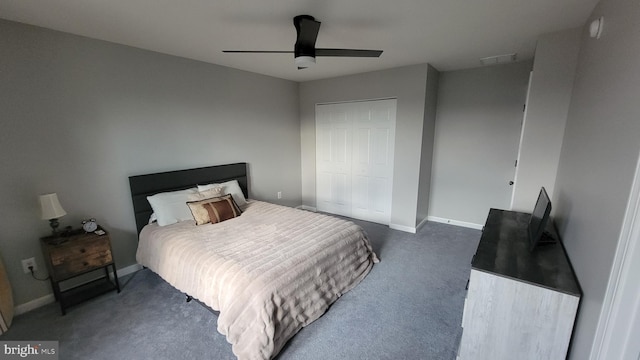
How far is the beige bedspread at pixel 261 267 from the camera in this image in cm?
171

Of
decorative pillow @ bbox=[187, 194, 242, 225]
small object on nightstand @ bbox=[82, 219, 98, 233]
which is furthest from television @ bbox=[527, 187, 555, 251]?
small object on nightstand @ bbox=[82, 219, 98, 233]

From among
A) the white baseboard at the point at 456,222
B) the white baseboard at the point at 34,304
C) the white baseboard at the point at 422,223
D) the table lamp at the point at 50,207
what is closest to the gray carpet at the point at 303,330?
the white baseboard at the point at 34,304

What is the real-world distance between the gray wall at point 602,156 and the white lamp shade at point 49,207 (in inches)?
137

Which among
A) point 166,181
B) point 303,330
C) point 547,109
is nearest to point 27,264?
point 166,181

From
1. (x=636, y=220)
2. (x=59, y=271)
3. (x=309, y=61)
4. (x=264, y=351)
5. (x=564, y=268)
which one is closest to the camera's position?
(x=636, y=220)

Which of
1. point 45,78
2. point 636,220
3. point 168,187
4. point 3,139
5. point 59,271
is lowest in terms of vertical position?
point 59,271

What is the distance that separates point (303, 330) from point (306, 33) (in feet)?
7.40

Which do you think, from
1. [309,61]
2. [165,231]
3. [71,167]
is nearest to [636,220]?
[309,61]

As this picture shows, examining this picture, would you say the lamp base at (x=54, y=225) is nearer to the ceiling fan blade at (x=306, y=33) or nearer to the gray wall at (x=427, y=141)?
the ceiling fan blade at (x=306, y=33)

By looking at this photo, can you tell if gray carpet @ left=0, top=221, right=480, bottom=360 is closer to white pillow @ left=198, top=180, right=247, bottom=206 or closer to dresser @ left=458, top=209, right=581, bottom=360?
dresser @ left=458, top=209, right=581, bottom=360

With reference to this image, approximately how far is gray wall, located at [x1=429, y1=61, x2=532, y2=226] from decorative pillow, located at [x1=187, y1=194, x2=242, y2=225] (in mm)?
3146

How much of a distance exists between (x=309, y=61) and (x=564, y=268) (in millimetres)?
2108

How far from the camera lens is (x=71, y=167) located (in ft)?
7.70

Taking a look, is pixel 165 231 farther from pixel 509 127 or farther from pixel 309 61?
pixel 509 127
